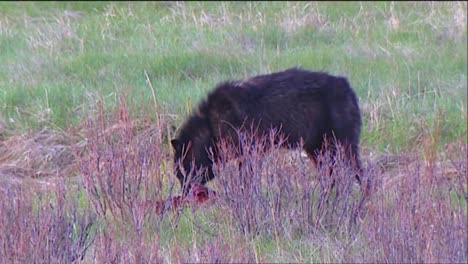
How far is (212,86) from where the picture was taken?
12609 millimetres

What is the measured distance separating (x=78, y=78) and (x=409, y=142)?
3640mm

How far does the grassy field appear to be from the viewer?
26.3 feet

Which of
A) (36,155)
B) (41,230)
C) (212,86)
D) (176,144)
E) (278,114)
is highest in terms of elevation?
(41,230)

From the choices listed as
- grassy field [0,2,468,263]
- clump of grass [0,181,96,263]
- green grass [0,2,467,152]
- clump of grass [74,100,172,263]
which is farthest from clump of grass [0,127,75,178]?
clump of grass [0,181,96,263]

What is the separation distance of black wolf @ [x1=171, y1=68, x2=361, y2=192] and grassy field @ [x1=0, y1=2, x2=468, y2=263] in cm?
32

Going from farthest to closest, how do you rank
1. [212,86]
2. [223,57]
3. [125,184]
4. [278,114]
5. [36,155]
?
[223,57], [212,86], [36,155], [278,114], [125,184]

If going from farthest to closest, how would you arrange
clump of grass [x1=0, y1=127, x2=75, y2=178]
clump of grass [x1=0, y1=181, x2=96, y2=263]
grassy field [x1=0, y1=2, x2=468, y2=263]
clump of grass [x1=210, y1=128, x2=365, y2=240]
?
clump of grass [x1=0, y1=127, x2=75, y2=178]
clump of grass [x1=210, y1=128, x2=365, y2=240]
grassy field [x1=0, y1=2, x2=468, y2=263]
clump of grass [x1=0, y1=181, x2=96, y2=263]

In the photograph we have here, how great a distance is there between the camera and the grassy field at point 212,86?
8031mm

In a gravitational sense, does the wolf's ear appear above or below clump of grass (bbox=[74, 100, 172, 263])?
below

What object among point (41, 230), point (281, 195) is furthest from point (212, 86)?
point (41, 230)

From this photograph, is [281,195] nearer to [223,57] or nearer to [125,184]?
[125,184]

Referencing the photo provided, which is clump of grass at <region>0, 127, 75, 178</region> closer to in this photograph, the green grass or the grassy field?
the grassy field

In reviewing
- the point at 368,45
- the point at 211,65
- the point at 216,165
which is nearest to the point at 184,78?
the point at 211,65

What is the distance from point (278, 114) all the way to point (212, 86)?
8.08 feet
